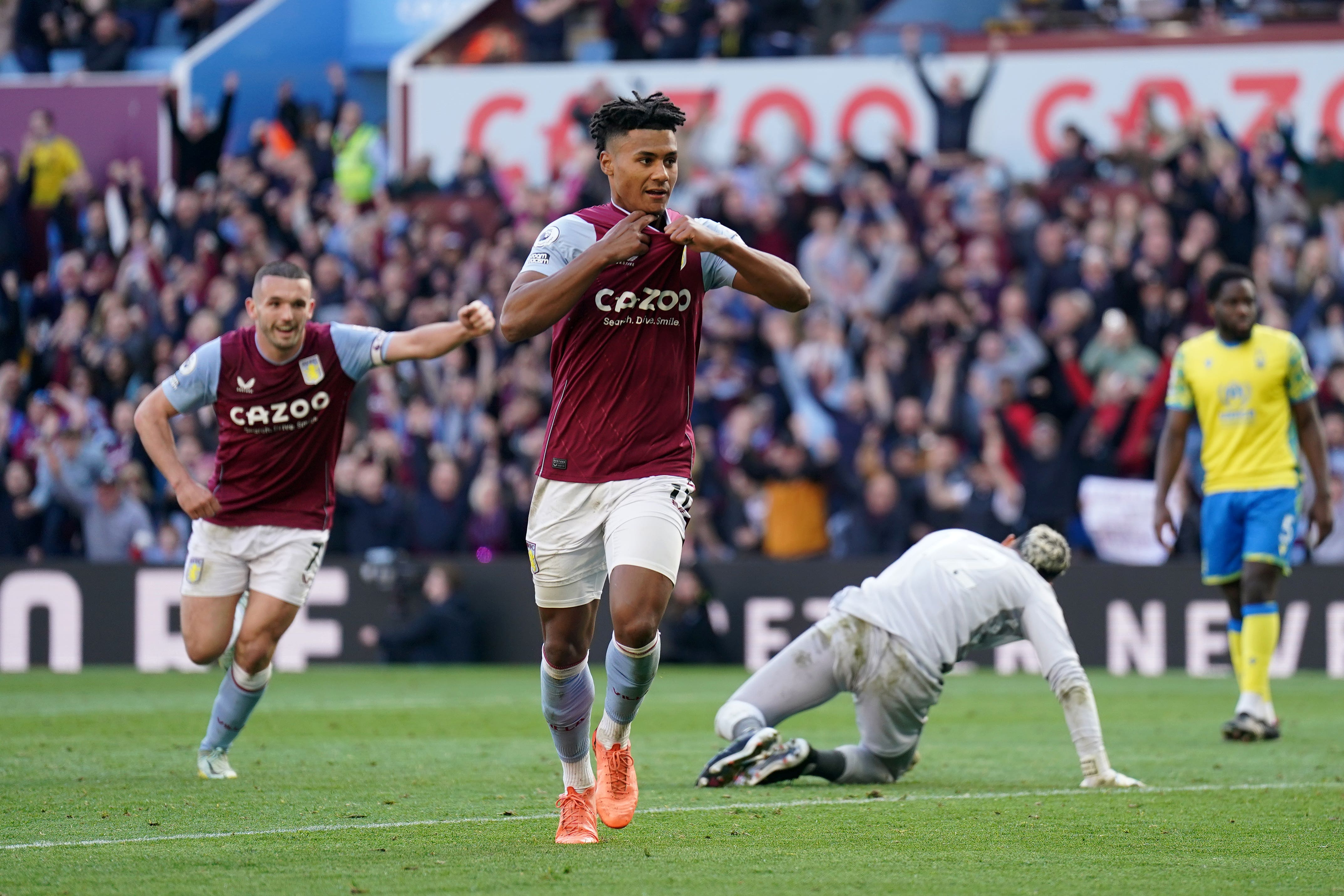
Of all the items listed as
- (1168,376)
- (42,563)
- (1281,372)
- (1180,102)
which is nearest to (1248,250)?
(1168,376)

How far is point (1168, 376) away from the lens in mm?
16656

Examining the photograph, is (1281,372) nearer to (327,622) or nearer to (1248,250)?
(1248,250)

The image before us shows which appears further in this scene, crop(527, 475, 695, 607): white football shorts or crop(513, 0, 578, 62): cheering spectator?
crop(513, 0, 578, 62): cheering spectator

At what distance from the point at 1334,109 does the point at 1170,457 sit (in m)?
9.89

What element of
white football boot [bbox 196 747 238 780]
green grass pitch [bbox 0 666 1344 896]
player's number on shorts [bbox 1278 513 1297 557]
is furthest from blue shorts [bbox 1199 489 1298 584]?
white football boot [bbox 196 747 238 780]

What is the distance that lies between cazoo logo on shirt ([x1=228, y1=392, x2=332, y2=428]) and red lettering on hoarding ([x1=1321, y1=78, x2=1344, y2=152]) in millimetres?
13700

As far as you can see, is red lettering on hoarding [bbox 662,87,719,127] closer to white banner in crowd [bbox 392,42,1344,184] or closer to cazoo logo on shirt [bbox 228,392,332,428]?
white banner in crowd [bbox 392,42,1344,184]

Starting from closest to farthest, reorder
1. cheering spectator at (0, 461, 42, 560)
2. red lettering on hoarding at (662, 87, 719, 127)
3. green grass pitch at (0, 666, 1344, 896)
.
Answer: green grass pitch at (0, 666, 1344, 896)
cheering spectator at (0, 461, 42, 560)
red lettering on hoarding at (662, 87, 719, 127)

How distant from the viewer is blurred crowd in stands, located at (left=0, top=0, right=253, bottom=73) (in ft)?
85.1

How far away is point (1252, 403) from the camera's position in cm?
1104

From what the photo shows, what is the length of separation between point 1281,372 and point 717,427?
311 inches

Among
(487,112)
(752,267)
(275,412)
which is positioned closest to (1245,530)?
(275,412)

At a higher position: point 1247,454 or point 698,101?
point 698,101

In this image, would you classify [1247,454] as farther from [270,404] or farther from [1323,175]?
[1323,175]
